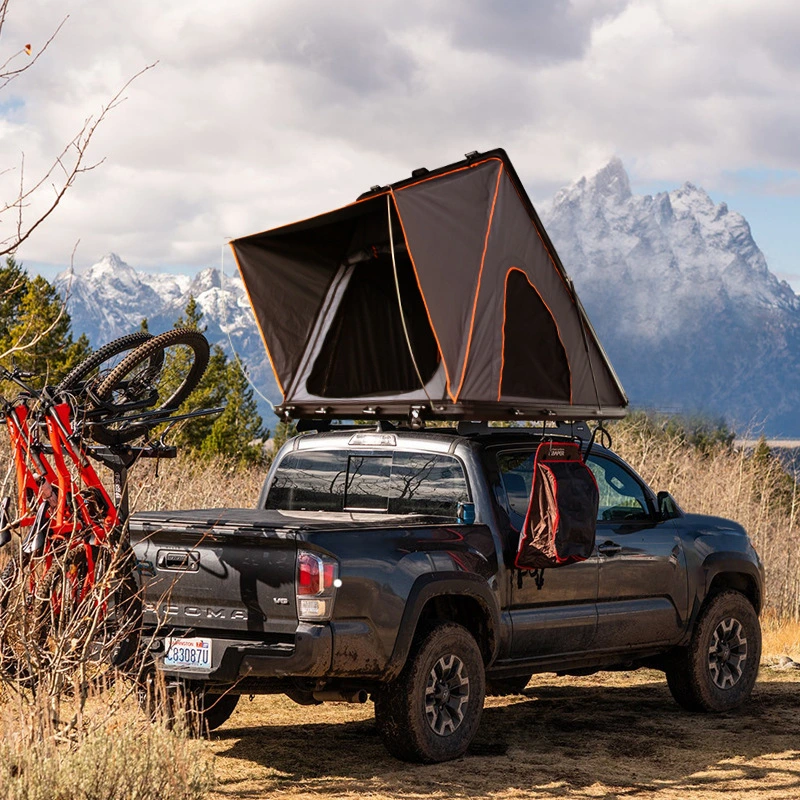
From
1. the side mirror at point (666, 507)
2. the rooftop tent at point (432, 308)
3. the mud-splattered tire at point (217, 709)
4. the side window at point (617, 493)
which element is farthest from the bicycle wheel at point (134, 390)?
the side mirror at point (666, 507)

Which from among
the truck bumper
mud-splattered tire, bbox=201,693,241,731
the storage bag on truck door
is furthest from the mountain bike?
the storage bag on truck door

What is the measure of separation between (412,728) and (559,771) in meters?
0.97

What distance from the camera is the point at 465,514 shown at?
25.3 ft

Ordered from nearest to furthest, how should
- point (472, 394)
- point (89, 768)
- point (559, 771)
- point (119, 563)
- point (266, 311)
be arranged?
1. point (89, 768)
2. point (119, 563)
3. point (559, 771)
4. point (472, 394)
5. point (266, 311)

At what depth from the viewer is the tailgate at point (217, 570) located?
6824mm

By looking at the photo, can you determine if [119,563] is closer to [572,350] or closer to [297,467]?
[297,467]

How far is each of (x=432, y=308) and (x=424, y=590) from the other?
A: 6.63ft

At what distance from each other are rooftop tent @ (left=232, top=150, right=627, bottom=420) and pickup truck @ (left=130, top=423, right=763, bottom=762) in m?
0.50

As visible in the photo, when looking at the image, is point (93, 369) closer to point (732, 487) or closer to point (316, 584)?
point (316, 584)

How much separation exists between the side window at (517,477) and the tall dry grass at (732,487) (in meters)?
14.4

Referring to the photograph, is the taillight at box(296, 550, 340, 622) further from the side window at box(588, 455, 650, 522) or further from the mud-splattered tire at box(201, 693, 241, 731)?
the side window at box(588, 455, 650, 522)

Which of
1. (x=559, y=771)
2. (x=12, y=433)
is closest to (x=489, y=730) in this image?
(x=559, y=771)

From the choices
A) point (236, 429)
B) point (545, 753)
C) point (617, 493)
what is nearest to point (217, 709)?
point (545, 753)

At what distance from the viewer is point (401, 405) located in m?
8.39
